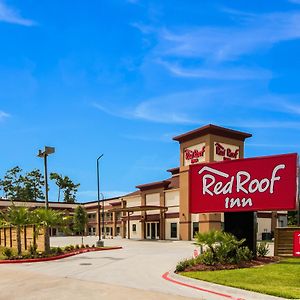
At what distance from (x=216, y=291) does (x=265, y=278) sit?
240 centimetres

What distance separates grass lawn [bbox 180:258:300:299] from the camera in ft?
41.8

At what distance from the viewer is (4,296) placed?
13.4 m

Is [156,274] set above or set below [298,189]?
below

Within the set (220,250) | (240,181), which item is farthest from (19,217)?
(240,181)

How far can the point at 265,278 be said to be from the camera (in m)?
15.0

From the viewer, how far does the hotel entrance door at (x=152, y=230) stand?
61.7m

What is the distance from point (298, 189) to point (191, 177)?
5.60 meters

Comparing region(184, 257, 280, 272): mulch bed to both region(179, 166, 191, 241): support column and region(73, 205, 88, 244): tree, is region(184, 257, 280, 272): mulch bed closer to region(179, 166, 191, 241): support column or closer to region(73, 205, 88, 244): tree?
region(179, 166, 191, 241): support column

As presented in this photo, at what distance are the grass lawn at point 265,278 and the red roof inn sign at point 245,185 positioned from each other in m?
3.27

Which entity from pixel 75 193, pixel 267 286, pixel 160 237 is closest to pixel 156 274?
pixel 267 286

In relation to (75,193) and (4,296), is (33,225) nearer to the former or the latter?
(4,296)

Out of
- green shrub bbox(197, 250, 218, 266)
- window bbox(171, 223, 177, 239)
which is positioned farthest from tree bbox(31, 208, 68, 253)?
window bbox(171, 223, 177, 239)

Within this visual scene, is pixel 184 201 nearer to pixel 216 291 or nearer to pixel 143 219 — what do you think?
pixel 143 219

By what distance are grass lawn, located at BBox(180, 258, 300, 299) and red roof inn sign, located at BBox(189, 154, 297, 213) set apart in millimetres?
3269
